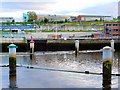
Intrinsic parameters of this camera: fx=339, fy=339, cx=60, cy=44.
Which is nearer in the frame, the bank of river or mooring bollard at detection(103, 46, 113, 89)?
mooring bollard at detection(103, 46, 113, 89)

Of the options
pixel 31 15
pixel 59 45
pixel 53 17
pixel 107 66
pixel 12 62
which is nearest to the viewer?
pixel 107 66

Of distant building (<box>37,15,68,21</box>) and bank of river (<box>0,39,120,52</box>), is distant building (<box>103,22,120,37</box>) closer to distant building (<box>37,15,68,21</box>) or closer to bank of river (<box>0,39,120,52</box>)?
bank of river (<box>0,39,120,52</box>)

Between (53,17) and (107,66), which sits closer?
Answer: (107,66)

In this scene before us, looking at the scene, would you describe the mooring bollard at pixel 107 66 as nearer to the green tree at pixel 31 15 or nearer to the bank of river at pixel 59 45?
the bank of river at pixel 59 45

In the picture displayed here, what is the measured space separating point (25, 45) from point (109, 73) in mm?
25755

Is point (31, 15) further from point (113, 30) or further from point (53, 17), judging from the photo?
point (113, 30)

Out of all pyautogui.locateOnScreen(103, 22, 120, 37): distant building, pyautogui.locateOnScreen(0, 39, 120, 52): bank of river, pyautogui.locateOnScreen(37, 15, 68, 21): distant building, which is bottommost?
pyautogui.locateOnScreen(0, 39, 120, 52): bank of river

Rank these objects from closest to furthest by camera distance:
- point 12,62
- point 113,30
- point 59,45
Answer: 1. point 12,62
2. point 59,45
3. point 113,30

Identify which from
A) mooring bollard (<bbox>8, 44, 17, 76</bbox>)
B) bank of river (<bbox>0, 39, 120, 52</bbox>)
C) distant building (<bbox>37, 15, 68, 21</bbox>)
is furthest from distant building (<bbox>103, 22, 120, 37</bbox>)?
distant building (<bbox>37, 15, 68, 21</bbox>)

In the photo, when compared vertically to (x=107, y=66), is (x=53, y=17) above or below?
above

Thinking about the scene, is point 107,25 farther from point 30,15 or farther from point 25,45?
point 30,15

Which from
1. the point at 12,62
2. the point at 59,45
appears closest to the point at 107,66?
the point at 12,62

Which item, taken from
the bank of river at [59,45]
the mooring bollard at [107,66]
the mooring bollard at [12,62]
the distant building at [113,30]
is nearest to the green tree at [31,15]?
the distant building at [113,30]

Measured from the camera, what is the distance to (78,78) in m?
15.1
